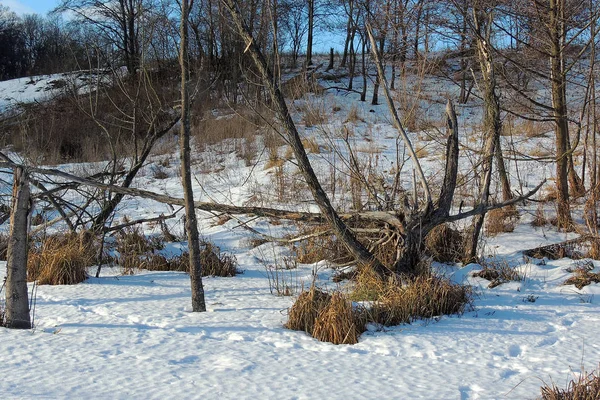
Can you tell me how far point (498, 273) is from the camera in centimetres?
516

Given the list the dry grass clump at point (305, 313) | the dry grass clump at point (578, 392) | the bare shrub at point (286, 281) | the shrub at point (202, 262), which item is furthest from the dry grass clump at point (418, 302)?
the shrub at point (202, 262)

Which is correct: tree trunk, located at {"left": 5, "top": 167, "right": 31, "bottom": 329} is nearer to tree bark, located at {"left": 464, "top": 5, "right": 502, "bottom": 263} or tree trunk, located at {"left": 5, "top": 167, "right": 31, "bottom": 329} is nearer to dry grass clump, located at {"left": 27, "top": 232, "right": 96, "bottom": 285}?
dry grass clump, located at {"left": 27, "top": 232, "right": 96, "bottom": 285}

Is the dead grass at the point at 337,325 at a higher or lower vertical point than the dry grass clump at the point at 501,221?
lower

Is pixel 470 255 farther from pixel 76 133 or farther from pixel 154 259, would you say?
pixel 76 133

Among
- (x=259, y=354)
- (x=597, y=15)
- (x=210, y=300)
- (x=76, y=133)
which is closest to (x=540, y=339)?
(x=259, y=354)

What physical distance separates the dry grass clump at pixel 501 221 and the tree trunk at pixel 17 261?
Answer: 5.36m

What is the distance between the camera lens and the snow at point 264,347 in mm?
2479

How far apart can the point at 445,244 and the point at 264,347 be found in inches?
134

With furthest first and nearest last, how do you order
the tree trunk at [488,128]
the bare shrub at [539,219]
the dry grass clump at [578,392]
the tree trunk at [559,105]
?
the bare shrub at [539,219], the tree trunk at [559,105], the tree trunk at [488,128], the dry grass clump at [578,392]

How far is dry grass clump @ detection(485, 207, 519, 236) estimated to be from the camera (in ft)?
22.3

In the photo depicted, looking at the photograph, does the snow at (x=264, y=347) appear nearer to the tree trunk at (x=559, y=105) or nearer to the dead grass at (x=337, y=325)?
the dead grass at (x=337, y=325)

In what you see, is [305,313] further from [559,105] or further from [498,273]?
[559,105]

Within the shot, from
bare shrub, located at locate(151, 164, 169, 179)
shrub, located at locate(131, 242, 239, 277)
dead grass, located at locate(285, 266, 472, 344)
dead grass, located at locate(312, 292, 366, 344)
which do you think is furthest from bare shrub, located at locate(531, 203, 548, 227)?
bare shrub, located at locate(151, 164, 169, 179)

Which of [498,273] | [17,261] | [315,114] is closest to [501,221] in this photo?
[498,273]
